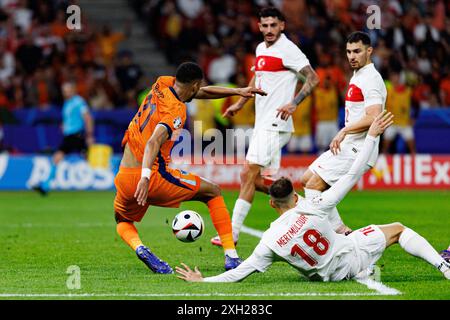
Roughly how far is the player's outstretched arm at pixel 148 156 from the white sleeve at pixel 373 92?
7.07ft

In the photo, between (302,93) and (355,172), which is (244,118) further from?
(355,172)

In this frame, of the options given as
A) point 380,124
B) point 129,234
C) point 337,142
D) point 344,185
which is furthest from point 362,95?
point 129,234

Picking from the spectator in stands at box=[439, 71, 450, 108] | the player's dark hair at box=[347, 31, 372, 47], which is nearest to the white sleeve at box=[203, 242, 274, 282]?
the player's dark hair at box=[347, 31, 372, 47]

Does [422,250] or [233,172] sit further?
[233,172]

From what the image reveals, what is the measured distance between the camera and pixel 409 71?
23.6m

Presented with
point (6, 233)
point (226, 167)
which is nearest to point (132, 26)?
point (226, 167)

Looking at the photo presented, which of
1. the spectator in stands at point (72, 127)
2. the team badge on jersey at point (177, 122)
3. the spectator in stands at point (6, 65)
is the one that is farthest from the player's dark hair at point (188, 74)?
the spectator in stands at point (6, 65)

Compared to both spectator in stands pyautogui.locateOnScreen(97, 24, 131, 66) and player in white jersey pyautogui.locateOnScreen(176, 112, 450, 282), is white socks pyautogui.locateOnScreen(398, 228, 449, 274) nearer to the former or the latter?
player in white jersey pyautogui.locateOnScreen(176, 112, 450, 282)

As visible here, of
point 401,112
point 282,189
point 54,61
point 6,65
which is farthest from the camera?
point 6,65

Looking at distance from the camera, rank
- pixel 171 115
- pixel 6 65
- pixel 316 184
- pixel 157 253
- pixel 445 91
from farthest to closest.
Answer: pixel 6 65 < pixel 445 91 < pixel 157 253 < pixel 316 184 < pixel 171 115

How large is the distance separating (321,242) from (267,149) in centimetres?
344

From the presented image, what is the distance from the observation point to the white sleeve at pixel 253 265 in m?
8.27

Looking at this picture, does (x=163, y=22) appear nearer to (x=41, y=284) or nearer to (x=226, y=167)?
(x=226, y=167)

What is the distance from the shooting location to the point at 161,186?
947cm
